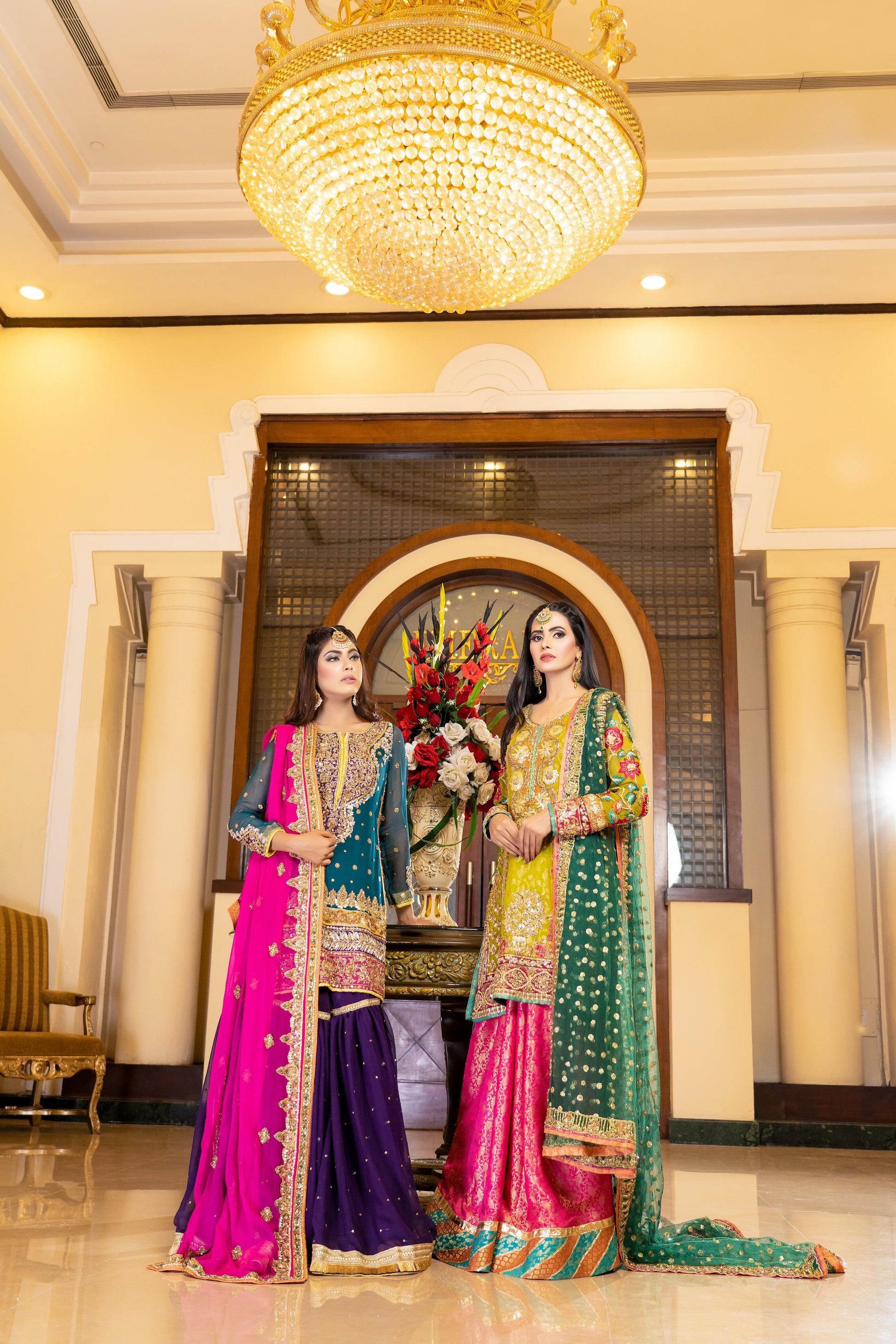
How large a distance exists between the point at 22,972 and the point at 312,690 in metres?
3.11

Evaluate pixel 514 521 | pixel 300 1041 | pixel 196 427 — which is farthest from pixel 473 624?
pixel 300 1041

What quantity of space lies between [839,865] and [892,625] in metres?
1.25

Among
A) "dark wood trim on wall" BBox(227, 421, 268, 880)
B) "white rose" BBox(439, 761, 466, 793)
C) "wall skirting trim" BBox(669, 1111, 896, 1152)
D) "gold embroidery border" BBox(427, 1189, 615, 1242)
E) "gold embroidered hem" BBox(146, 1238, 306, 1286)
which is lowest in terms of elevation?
"wall skirting trim" BBox(669, 1111, 896, 1152)

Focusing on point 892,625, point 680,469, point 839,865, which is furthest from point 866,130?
point 839,865

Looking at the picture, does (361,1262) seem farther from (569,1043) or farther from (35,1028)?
(35,1028)

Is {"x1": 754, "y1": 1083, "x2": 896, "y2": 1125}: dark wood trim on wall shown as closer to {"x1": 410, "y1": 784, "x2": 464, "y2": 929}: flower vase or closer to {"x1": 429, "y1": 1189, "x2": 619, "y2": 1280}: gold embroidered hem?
{"x1": 410, "y1": 784, "x2": 464, "y2": 929}: flower vase

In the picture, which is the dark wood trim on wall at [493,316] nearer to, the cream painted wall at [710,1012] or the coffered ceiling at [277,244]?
the coffered ceiling at [277,244]

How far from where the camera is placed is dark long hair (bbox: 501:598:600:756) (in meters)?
3.16

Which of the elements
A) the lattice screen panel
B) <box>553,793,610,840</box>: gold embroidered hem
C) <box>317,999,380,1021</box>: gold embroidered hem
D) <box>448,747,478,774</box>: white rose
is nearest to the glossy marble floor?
<box>317,999,380,1021</box>: gold embroidered hem

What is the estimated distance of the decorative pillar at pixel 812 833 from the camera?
546 cm

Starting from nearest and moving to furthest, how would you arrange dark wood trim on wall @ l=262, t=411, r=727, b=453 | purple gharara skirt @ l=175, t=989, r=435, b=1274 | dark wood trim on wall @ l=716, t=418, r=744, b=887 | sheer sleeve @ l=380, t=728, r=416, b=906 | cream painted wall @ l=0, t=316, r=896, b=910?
purple gharara skirt @ l=175, t=989, r=435, b=1274 → sheer sleeve @ l=380, t=728, r=416, b=906 → dark wood trim on wall @ l=716, t=418, r=744, b=887 → cream painted wall @ l=0, t=316, r=896, b=910 → dark wood trim on wall @ l=262, t=411, r=727, b=453

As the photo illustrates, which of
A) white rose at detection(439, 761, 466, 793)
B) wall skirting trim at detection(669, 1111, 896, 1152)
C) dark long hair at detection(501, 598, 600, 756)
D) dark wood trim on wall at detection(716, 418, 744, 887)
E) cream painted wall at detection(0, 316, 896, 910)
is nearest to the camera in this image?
dark long hair at detection(501, 598, 600, 756)

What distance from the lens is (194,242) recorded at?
6008 mm

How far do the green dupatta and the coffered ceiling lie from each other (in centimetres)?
358
